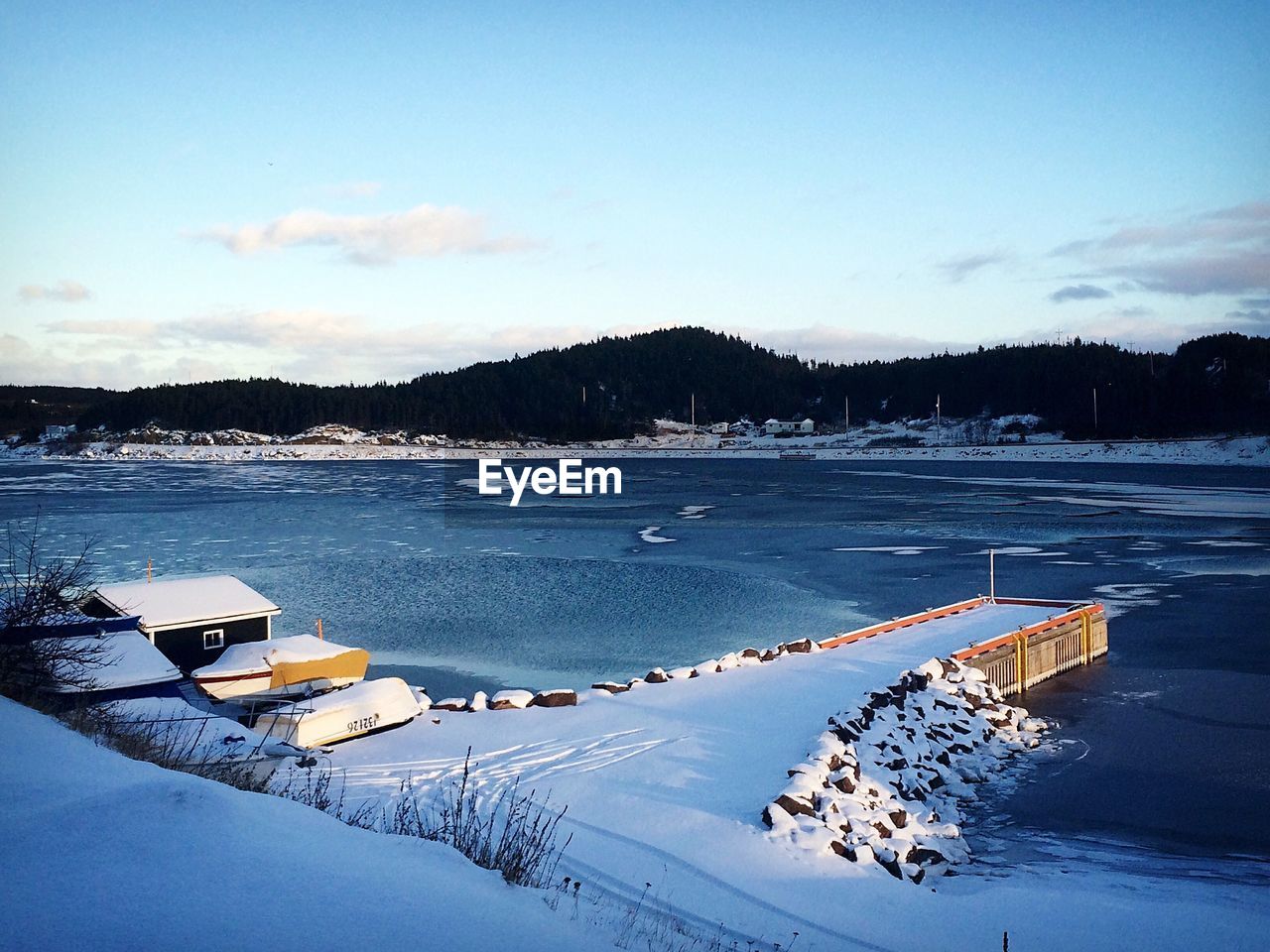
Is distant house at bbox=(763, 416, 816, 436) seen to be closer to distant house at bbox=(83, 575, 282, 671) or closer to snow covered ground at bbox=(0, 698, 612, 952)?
distant house at bbox=(83, 575, 282, 671)

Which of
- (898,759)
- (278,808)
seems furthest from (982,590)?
(278,808)

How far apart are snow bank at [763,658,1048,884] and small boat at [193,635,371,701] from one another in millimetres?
6426

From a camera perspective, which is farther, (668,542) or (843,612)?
(668,542)

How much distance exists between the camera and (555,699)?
463 inches

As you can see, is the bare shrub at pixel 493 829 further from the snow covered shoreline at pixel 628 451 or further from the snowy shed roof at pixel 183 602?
the snow covered shoreline at pixel 628 451

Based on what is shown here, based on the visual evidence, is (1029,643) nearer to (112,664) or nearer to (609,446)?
(112,664)

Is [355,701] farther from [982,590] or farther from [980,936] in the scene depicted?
[982,590]

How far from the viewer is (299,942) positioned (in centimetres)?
352

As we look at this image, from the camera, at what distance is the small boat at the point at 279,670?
1237cm

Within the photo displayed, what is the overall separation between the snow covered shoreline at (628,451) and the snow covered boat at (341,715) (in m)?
75.5

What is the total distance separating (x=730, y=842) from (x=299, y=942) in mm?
5132

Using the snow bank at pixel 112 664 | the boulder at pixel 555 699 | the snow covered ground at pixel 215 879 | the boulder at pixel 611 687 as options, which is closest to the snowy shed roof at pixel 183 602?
the snow bank at pixel 112 664

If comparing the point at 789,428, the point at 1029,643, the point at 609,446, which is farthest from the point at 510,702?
the point at 789,428

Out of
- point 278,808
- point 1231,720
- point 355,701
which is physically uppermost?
point 278,808
